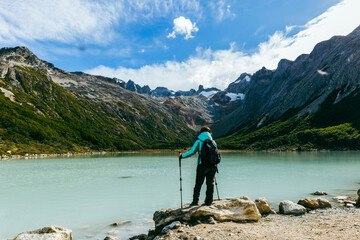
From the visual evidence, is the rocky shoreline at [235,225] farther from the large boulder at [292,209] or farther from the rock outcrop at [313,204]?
the rock outcrop at [313,204]

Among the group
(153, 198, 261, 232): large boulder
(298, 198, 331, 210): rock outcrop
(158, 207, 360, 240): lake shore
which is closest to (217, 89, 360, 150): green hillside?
(298, 198, 331, 210): rock outcrop

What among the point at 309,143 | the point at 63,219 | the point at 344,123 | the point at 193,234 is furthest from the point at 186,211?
the point at 344,123

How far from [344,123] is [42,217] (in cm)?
17724

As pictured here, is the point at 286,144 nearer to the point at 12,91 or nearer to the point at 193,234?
the point at 193,234

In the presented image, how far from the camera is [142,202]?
23266mm

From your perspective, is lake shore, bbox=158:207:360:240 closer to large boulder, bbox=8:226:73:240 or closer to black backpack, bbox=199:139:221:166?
black backpack, bbox=199:139:221:166

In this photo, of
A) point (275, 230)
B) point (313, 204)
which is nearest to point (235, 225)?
point (275, 230)

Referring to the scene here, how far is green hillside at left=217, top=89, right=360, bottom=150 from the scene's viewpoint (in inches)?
5276

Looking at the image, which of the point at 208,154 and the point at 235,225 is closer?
the point at 235,225

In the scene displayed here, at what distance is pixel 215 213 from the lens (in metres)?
11.9

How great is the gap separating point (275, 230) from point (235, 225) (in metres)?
1.79

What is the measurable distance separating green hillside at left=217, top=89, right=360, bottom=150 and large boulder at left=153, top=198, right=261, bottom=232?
141 m

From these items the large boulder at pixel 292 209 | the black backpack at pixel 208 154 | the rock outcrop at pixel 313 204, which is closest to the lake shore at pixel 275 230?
the large boulder at pixel 292 209

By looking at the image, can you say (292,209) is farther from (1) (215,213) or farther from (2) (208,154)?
(2) (208,154)
